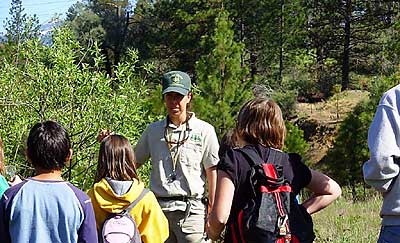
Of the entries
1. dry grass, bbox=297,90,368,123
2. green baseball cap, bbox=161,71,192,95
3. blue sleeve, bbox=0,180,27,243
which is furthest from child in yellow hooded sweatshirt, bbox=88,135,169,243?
dry grass, bbox=297,90,368,123

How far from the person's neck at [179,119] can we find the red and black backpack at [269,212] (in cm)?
136

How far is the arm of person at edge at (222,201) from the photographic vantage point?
315cm

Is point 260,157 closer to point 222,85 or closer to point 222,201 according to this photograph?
point 222,201

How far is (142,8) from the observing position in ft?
108

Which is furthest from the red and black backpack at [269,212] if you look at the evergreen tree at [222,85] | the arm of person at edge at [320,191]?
the evergreen tree at [222,85]

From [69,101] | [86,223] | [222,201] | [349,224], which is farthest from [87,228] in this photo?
[349,224]

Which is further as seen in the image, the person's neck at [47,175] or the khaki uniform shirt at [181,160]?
the khaki uniform shirt at [181,160]

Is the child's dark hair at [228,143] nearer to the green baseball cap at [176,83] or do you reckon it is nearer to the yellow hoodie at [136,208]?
the green baseball cap at [176,83]

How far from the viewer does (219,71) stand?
63.6 ft

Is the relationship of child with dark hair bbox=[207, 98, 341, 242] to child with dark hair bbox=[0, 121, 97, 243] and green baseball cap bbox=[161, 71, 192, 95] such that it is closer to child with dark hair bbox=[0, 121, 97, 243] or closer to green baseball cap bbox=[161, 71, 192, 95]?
child with dark hair bbox=[0, 121, 97, 243]

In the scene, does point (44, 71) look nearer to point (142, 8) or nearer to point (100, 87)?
point (100, 87)

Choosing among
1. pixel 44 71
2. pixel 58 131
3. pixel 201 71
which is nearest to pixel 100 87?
pixel 44 71

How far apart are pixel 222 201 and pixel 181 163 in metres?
1.39

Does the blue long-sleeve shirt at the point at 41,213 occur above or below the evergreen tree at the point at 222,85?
below
